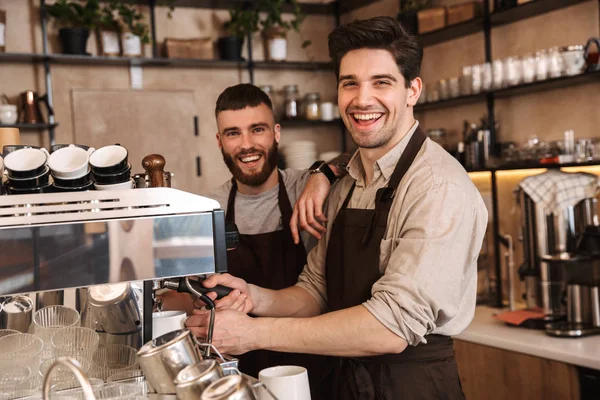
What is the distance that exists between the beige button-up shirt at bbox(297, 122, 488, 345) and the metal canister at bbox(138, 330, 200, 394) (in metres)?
0.55

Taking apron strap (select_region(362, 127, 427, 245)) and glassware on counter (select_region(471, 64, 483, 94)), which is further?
glassware on counter (select_region(471, 64, 483, 94))

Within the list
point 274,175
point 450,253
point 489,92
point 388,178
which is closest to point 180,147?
point 489,92

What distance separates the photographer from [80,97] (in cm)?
464

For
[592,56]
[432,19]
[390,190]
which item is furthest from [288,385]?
[432,19]

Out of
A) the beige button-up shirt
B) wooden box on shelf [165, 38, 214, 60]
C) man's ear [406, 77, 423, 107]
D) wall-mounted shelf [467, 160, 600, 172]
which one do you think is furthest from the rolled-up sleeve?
wooden box on shelf [165, 38, 214, 60]

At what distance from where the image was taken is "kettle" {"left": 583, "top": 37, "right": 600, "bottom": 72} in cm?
315

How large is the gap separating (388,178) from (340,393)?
582 millimetres

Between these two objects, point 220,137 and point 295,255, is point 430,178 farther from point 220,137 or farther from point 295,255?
point 220,137

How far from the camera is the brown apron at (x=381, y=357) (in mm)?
1711

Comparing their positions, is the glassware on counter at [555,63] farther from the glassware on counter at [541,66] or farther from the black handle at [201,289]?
the black handle at [201,289]

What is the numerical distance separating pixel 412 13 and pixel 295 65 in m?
1.22

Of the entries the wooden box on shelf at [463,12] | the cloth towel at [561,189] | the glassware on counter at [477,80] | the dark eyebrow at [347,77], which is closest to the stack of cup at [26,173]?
the dark eyebrow at [347,77]

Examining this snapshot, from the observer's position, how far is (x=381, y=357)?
172 cm

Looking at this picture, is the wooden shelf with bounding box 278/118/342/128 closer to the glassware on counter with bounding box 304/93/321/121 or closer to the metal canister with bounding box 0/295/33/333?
the glassware on counter with bounding box 304/93/321/121
